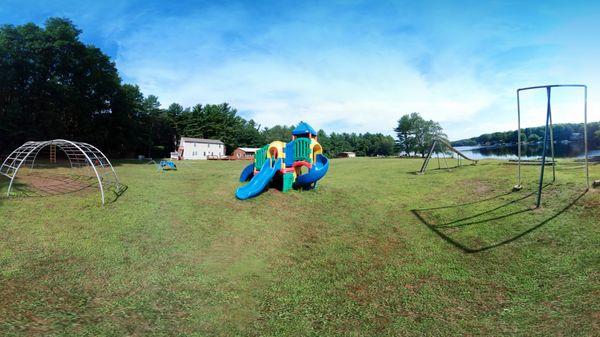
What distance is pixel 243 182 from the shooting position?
19031 mm

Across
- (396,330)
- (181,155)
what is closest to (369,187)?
(396,330)

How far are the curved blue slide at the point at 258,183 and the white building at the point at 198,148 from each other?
45.7m

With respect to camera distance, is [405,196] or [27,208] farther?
[405,196]

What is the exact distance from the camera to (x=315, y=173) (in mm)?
16297

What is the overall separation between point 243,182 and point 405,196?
367 inches

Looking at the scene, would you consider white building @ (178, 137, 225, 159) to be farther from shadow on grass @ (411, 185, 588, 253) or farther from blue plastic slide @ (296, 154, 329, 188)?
shadow on grass @ (411, 185, 588, 253)

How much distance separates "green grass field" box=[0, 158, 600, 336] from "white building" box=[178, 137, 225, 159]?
150 ft

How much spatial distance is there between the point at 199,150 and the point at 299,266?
2184 inches

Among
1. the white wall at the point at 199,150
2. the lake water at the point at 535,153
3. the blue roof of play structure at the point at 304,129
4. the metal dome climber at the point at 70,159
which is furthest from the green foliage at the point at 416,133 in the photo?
the metal dome climber at the point at 70,159

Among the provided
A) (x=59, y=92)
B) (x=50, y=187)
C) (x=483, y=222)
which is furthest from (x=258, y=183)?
(x=59, y=92)

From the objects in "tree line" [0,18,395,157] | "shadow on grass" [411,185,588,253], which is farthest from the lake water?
"tree line" [0,18,395,157]

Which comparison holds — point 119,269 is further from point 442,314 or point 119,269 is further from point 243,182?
point 243,182

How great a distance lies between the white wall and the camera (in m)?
57.8

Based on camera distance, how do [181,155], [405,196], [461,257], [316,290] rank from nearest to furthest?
[316,290]
[461,257]
[405,196]
[181,155]
